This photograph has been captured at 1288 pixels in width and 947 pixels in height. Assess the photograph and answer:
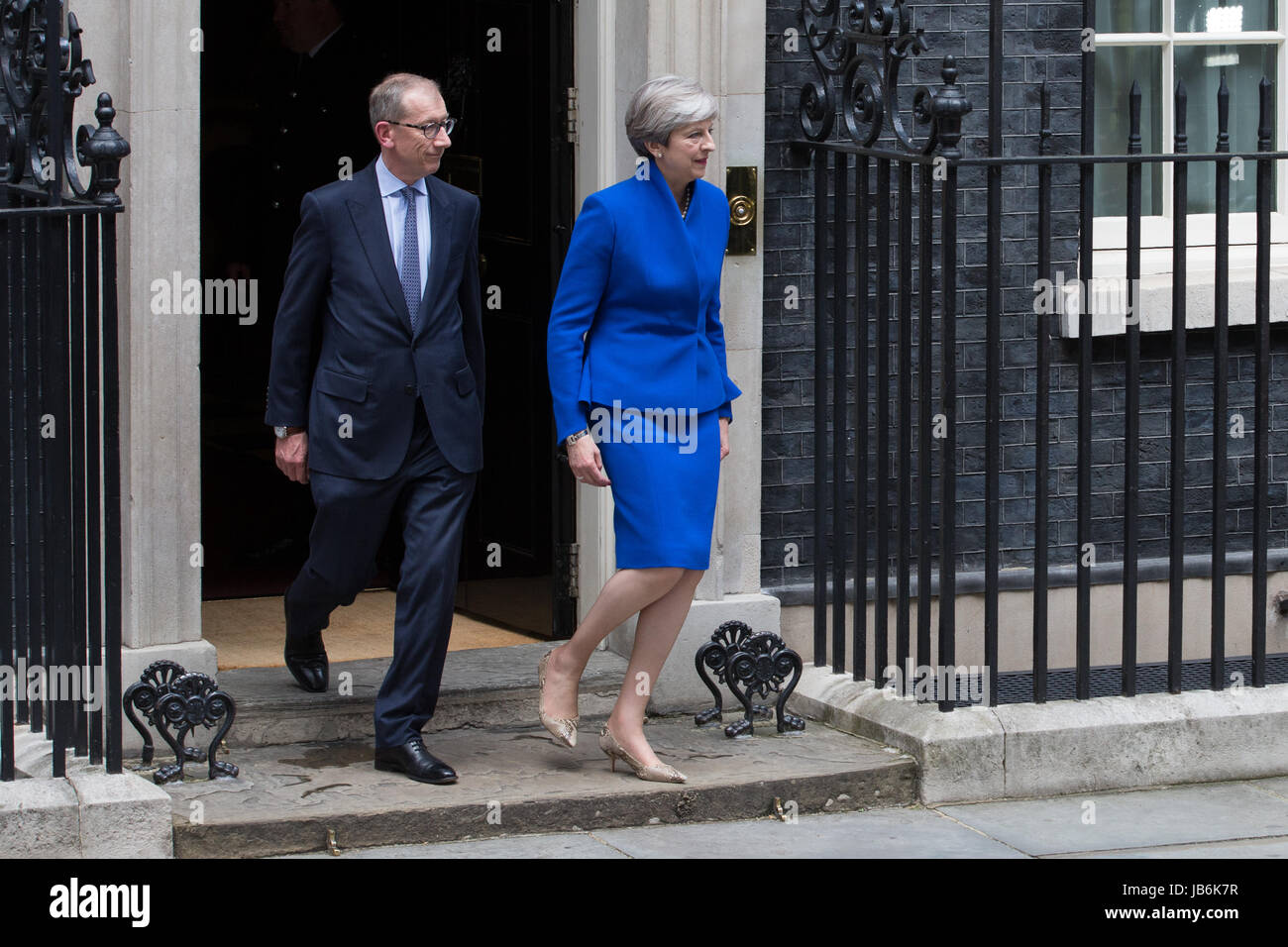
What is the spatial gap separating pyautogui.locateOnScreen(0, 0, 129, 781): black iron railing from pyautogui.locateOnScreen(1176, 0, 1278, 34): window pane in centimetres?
429

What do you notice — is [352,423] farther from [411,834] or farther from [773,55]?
[773,55]

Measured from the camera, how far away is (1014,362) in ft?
24.6

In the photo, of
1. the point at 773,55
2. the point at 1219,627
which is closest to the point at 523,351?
the point at 773,55

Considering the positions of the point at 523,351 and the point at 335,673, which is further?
the point at 523,351

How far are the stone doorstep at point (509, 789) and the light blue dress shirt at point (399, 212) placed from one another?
55.7 inches

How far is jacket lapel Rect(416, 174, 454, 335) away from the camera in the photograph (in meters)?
5.98

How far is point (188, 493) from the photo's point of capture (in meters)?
6.30

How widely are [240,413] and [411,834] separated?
16.7 ft

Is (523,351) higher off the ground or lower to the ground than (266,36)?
lower

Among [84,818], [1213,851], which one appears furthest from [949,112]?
[84,818]

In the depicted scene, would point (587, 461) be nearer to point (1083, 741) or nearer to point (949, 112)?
point (949, 112)

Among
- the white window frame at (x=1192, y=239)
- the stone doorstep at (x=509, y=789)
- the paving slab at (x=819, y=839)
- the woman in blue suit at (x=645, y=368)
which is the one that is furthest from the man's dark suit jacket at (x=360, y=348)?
the white window frame at (x=1192, y=239)

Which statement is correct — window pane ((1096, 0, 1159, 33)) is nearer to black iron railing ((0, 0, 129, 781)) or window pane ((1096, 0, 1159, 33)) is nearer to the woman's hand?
the woman's hand

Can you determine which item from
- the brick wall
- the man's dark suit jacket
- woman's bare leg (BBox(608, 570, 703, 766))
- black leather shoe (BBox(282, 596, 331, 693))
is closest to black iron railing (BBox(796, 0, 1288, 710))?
the brick wall
